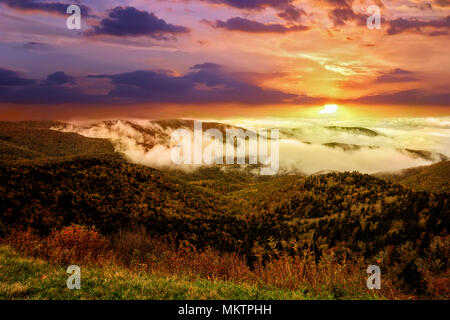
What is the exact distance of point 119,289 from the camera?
6223 mm

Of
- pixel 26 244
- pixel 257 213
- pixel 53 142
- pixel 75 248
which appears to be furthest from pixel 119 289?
pixel 53 142

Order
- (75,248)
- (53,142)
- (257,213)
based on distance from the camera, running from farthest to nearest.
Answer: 1. (53,142)
2. (257,213)
3. (75,248)

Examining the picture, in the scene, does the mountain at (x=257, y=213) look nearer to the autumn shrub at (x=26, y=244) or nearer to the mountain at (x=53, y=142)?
the autumn shrub at (x=26, y=244)

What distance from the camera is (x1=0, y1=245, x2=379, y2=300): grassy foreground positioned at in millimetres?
5934

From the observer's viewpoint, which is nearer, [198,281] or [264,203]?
[198,281]

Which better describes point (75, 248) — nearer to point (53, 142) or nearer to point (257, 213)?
point (257, 213)

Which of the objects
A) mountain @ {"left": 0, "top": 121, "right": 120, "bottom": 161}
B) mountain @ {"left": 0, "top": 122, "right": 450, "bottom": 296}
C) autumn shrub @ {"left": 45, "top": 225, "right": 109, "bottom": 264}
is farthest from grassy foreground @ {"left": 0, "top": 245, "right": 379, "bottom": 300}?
mountain @ {"left": 0, "top": 121, "right": 120, "bottom": 161}

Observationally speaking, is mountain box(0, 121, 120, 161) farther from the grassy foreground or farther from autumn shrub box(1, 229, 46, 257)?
the grassy foreground

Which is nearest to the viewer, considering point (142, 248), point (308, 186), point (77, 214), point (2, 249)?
point (2, 249)

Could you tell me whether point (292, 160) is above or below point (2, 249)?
below

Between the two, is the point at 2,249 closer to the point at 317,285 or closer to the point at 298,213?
the point at 317,285

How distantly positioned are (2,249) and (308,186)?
31079 mm
